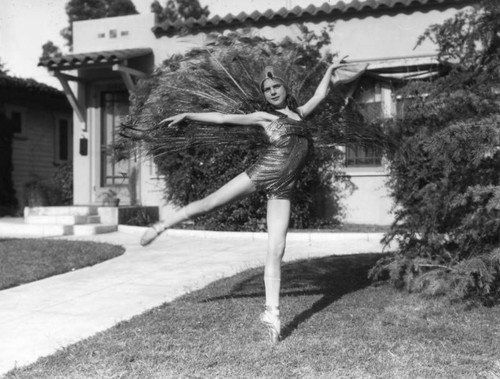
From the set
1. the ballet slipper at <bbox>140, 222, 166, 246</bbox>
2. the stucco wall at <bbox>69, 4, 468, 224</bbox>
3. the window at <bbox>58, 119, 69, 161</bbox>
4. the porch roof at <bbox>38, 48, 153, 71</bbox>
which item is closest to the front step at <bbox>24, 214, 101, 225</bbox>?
the stucco wall at <bbox>69, 4, 468, 224</bbox>

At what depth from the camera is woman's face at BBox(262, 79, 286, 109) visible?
461 centimetres

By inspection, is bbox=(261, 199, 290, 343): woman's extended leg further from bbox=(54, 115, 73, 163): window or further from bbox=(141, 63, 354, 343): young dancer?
bbox=(54, 115, 73, 163): window

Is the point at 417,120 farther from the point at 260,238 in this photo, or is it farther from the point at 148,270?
the point at 260,238

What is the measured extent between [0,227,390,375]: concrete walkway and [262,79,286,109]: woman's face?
2435 mm

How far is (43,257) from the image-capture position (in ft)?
28.8

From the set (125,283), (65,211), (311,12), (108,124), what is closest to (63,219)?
(65,211)

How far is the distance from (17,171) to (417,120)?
16.3 metres

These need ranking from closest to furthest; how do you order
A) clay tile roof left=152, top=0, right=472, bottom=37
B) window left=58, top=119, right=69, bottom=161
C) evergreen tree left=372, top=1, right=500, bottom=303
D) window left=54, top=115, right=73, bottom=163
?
evergreen tree left=372, top=1, right=500, bottom=303 < clay tile roof left=152, top=0, right=472, bottom=37 < window left=54, top=115, right=73, bottom=163 < window left=58, top=119, right=69, bottom=161

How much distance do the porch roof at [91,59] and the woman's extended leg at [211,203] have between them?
1010 cm

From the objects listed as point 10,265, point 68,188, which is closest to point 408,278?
point 10,265

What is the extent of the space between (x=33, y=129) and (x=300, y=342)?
18.1 meters

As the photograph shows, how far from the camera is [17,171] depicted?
64.0 ft

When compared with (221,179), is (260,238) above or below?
below

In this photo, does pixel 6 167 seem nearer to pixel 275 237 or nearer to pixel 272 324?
pixel 275 237
